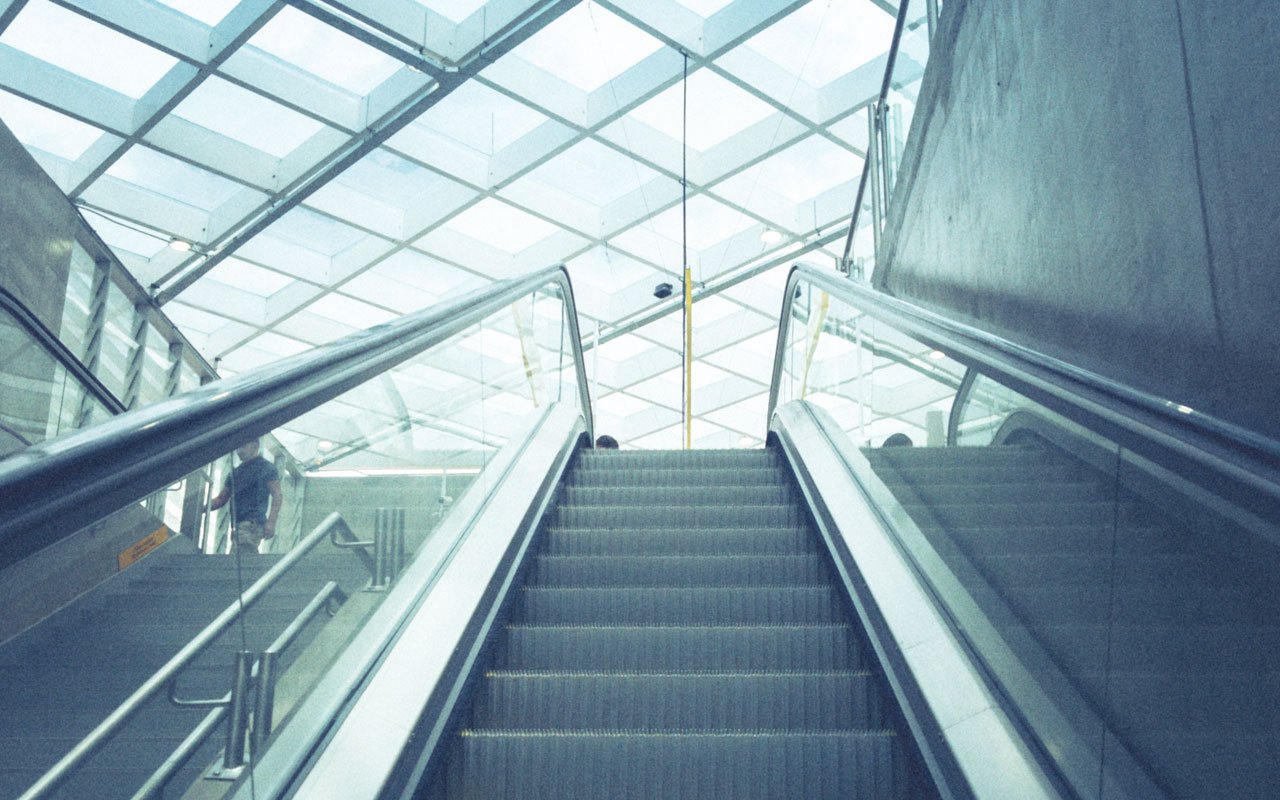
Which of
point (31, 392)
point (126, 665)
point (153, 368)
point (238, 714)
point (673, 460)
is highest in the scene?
point (153, 368)

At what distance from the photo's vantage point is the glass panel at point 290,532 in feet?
5.35

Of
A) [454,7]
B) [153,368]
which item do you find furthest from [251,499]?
[454,7]

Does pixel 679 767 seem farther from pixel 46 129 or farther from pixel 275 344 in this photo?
pixel 275 344

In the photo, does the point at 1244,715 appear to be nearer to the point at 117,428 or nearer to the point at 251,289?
the point at 117,428

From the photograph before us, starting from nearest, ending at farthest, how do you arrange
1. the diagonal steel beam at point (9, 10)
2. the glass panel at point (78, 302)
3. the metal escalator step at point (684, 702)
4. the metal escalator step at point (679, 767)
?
the metal escalator step at point (679, 767), the metal escalator step at point (684, 702), the glass panel at point (78, 302), the diagonal steel beam at point (9, 10)

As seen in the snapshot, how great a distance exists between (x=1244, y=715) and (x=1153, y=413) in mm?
464

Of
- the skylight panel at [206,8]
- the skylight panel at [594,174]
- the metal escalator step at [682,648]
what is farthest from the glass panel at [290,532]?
the skylight panel at [594,174]

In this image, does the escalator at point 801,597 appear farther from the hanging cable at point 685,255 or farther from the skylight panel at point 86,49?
the skylight panel at point 86,49

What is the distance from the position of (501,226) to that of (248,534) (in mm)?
12463

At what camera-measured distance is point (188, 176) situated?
1200 centimetres

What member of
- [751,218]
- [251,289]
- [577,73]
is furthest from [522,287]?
[251,289]

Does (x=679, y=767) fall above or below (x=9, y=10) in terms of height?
below

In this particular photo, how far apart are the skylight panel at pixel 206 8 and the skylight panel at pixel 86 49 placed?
516 millimetres

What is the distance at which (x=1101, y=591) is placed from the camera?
198cm
